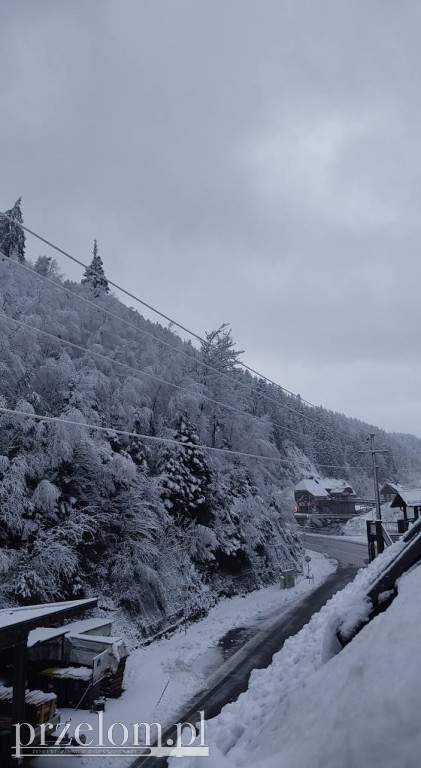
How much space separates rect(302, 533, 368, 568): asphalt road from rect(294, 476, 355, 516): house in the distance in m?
15.6

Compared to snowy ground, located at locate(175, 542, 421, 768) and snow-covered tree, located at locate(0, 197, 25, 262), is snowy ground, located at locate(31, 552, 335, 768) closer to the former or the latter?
snowy ground, located at locate(175, 542, 421, 768)

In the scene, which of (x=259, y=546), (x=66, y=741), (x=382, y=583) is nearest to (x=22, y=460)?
(x=66, y=741)

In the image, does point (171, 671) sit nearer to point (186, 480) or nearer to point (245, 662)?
point (245, 662)

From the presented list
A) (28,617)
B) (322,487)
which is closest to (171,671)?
(28,617)

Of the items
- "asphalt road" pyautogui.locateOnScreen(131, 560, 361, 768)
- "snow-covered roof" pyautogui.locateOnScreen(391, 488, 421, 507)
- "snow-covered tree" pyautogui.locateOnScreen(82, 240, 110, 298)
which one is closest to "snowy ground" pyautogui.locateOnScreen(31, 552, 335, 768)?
"asphalt road" pyautogui.locateOnScreen(131, 560, 361, 768)

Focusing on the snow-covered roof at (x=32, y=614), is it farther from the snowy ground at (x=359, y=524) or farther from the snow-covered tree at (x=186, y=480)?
the snowy ground at (x=359, y=524)

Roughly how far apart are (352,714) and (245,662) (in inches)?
626

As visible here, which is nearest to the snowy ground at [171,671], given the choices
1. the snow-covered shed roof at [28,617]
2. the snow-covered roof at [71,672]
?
the snow-covered roof at [71,672]

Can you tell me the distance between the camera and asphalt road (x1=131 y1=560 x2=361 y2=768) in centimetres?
1218

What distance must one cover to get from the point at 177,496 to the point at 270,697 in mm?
19783

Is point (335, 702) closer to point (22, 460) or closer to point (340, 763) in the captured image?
point (340, 763)

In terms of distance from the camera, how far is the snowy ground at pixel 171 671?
40.2ft

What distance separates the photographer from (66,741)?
10.8m

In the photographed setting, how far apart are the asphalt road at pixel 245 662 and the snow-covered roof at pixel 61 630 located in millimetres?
4058
